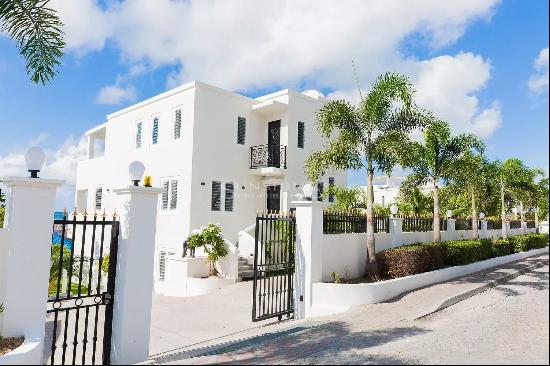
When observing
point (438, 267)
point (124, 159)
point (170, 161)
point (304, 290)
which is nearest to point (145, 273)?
point (304, 290)

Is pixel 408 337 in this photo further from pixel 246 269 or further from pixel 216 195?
pixel 216 195

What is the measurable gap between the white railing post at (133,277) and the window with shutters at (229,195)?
1290cm

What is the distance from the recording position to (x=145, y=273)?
6.15 m

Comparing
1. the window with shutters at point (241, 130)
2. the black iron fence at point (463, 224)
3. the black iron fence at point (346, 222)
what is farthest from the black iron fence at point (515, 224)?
the window with shutters at point (241, 130)

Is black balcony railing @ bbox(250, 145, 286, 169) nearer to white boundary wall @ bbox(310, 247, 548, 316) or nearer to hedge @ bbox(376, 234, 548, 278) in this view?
hedge @ bbox(376, 234, 548, 278)

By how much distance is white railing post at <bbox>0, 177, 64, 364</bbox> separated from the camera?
522cm

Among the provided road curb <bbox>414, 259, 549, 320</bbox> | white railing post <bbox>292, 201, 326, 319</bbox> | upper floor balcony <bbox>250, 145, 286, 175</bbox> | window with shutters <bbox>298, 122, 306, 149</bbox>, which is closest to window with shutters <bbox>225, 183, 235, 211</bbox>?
upper floor balcony <bbox>250, 145, 286, 175</bbox>

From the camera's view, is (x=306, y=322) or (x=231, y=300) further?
(x=231, y=300)

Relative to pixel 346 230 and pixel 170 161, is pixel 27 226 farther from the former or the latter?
pixel 170 161

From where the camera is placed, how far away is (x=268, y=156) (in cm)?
2006

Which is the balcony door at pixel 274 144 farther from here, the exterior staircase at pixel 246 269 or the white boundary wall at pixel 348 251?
the white boundary wall at pixel 348 251

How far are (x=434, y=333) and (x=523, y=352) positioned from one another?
1.76 m

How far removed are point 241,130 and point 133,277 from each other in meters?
14.8

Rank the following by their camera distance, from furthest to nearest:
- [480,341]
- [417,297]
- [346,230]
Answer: [346,230], [417,297], [480,341]
